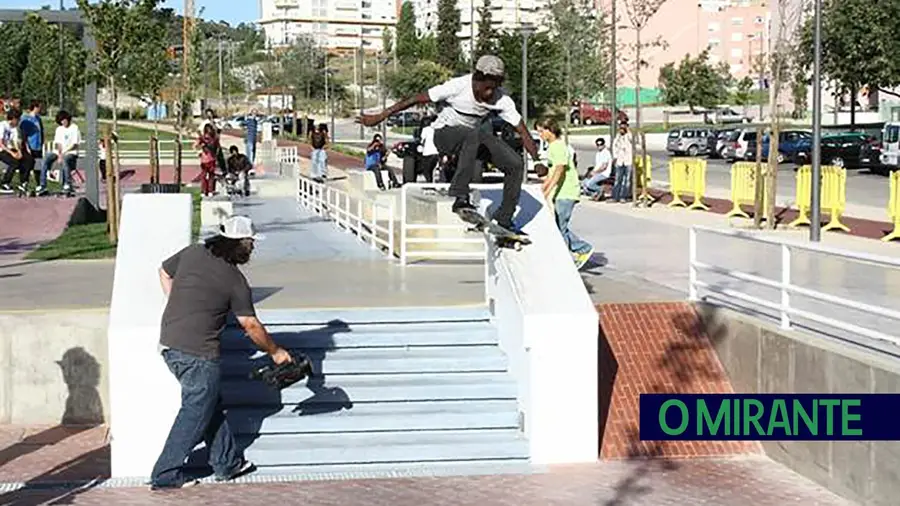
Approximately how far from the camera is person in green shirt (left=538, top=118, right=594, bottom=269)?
1283 centimetres

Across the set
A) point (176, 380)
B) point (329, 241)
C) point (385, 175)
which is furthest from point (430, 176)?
point (176, 380)

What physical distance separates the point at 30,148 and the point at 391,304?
48.1ft

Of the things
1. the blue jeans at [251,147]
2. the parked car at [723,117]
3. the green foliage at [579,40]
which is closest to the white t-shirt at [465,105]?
the blue jeans at [251,147]

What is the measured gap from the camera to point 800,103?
8281 cm

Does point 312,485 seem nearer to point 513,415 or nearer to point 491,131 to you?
point 513,415

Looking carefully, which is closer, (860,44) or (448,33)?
(860,44)

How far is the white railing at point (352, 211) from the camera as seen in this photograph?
16.4 metres

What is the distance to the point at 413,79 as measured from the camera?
84.8 m

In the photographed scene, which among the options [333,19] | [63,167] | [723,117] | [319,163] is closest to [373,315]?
[63,167]

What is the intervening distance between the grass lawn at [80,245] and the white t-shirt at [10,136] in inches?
96.2

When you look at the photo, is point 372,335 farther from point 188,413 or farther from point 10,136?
point 10,136

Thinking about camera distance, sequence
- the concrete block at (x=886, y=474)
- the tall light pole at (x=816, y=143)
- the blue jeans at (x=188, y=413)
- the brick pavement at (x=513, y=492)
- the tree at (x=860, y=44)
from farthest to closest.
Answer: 1. the tree at (x=860, y=44)
2. the tall light pole at (x=816, y=143)
3. the blue jeans at (x=188, y=413)
4. the brick pavement at (x=513, y=492)
5. the concrete block at (x=886, y=474)

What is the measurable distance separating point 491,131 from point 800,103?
252 feet

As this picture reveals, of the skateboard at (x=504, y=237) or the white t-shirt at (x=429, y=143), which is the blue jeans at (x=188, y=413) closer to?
the skateboard at (x=504, y=237)
